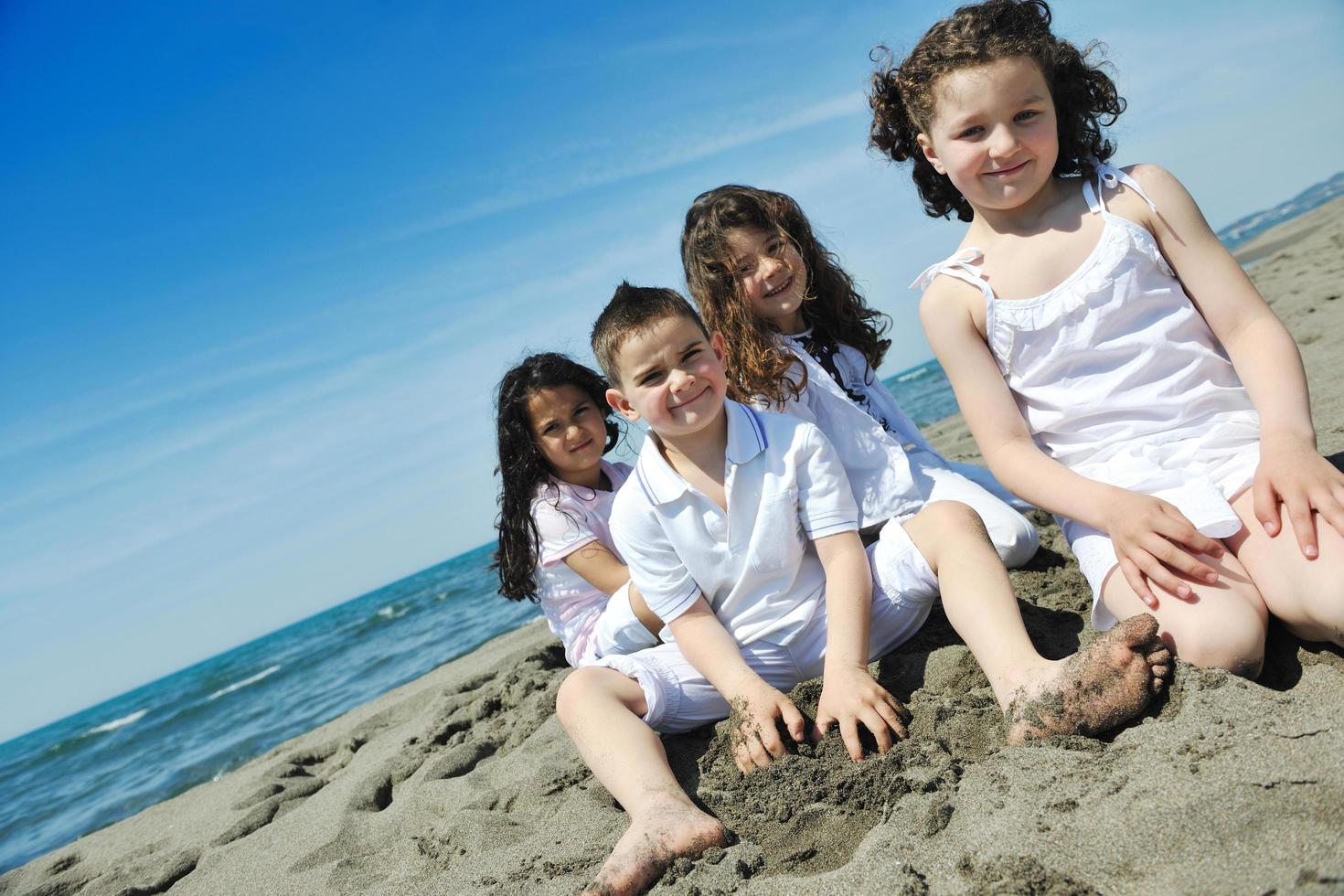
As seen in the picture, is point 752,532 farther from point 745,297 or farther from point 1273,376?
Result: point 1273,376

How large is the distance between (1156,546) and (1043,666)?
0.38m

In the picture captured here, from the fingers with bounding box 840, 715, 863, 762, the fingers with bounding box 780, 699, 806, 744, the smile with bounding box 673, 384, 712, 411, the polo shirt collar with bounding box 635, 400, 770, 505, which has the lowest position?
the fingers with bounding box 840, 715, 863, 762

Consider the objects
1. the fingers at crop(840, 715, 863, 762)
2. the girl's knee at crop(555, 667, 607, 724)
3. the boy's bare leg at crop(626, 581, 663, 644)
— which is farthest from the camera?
the boy's bare leg at crop(626, 581, 663, 644)

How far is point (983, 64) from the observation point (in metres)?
2.24

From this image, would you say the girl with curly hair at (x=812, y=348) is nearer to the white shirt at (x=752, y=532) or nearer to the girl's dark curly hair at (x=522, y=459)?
the white shirt at (x=752, y=532)

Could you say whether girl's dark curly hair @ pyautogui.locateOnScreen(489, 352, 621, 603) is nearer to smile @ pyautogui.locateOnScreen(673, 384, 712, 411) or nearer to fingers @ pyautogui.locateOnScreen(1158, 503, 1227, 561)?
smile @ pyautogui.locateOnScreen(673, 384, 712, 411)

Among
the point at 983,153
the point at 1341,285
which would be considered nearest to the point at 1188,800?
the point at 983,153

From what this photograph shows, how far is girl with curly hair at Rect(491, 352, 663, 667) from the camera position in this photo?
344 cm

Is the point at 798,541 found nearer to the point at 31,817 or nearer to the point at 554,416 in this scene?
the point at 554,416

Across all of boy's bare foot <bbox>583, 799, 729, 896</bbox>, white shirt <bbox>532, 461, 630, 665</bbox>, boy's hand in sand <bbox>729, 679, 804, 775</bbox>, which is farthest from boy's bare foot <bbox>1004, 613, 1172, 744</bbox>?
white shirt <bbox>532, 461, 630, 665</bbox>

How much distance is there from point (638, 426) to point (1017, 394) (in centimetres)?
117

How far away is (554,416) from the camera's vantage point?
363cm

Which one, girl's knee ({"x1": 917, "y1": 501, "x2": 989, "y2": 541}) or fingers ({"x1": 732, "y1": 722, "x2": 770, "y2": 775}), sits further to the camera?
girl's knee ({"x1": 917, "y1": 501, "x2": 989, "y2": 541})

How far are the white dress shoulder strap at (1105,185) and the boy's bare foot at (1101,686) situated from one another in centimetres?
117
